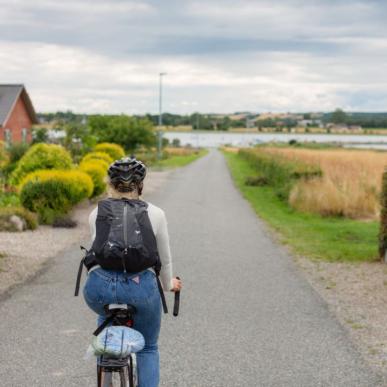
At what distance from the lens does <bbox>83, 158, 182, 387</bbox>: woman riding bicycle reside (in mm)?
3832

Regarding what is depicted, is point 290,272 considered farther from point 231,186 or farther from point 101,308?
point 231,186

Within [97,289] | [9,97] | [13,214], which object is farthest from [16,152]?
[97,289]

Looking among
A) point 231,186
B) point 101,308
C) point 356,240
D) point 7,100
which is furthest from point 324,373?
point 7,100

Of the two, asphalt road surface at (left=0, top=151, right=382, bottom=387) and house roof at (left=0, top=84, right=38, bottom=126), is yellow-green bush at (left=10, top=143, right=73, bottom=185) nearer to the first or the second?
asphalt road surface at (left=0, top=151, right=382, bottom=387)

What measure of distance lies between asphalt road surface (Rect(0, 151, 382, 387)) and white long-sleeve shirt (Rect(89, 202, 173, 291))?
169cm

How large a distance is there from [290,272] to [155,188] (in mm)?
19489

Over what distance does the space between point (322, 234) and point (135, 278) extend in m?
12.6

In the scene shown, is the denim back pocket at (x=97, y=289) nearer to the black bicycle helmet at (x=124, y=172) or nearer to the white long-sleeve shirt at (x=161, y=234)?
the white long-sleeve shirt at (x=161, y=234)

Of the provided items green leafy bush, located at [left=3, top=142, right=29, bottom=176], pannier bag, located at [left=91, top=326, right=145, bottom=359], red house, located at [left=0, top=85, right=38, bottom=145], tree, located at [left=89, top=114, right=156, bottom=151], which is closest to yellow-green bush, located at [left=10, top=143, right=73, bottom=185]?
green leafy bush, located at [left=3, top=142, right=29, bottom=176]

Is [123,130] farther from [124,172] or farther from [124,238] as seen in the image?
[124,238]

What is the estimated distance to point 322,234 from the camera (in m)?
16.1

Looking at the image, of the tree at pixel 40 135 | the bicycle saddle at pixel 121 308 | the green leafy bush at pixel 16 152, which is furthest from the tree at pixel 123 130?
the bicycle saddle at pixel 121 308

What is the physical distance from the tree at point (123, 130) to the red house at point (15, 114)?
14.6ft

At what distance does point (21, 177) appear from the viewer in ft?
65.0
